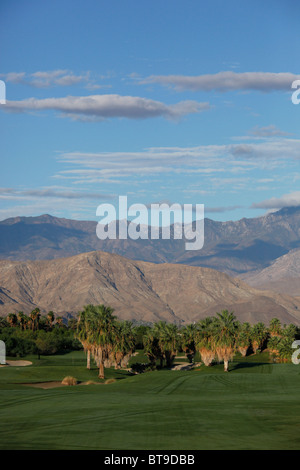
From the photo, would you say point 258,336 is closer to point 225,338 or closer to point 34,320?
point 225,338

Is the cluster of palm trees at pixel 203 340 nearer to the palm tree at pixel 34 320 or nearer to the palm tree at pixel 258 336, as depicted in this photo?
the palm tree at pixel 258 336

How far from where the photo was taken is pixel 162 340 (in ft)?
391

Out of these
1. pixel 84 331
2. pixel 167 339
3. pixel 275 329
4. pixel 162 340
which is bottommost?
pixel 275 329

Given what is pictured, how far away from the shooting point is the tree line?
101 meters

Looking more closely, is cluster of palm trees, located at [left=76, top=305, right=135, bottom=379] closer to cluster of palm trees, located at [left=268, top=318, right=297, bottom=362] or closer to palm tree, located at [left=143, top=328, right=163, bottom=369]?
palm tree, located at [left=143, top=328, right=163, bottom=369]

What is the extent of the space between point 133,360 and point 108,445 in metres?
119

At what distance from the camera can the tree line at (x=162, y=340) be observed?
100562 mm

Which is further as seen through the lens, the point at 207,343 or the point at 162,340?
the point at 162,340

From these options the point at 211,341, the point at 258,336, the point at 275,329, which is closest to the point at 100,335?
the point at 211,341

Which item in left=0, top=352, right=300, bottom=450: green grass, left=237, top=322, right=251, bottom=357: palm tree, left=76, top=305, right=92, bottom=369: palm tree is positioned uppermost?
left=76, top=305, right=92, bottom=369: palm tree

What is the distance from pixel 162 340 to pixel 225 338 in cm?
1596

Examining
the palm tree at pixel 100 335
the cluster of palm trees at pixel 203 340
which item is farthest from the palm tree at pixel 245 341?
the palm tree at pixel 100 335

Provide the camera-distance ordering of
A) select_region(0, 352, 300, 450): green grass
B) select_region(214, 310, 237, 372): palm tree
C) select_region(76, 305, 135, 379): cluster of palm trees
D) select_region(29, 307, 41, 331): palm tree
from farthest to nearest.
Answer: select_region(29, 307, 41, 331): palm tree < select_region(214, 310, 237, 372): palm tree < select_region(76, 305, 135, 379): cluster of palm trees < select_region(0, 352, 300, 450): green grass

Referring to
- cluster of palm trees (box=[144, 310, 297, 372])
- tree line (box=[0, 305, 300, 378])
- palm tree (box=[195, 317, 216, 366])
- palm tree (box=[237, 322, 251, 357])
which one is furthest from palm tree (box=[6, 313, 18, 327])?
palm tree (box=[195, 317, 216, 366])
